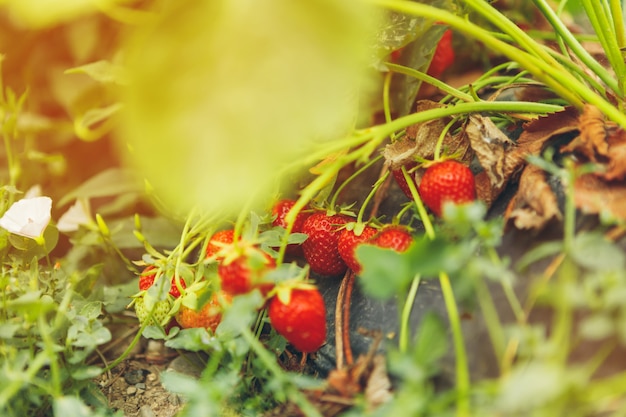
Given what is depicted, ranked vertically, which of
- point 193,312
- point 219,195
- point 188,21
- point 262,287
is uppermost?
point 188,21

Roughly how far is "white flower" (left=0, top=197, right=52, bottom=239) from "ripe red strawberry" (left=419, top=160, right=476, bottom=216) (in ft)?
1.73

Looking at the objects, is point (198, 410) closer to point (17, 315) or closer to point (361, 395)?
point (361, 395)

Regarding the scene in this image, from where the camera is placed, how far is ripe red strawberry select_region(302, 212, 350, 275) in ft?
2.76

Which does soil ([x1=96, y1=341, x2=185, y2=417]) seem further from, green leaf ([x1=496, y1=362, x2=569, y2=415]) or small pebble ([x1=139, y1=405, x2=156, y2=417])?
green leaf ([x1=496, y1=362, x2=569, y2=415])

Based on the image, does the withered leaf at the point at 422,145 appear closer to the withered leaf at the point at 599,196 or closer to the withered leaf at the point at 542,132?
the withered leaf at the point at 542,132

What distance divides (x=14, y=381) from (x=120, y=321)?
341 mm

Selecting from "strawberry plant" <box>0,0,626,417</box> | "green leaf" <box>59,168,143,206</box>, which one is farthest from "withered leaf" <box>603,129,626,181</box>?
"green leaf" <box>59,168,143,206</box>

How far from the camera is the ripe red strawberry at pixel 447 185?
0.74 metres

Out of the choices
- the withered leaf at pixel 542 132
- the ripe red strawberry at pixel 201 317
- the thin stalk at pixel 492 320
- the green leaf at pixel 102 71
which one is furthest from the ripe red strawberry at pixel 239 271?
the green leaf at pixel 102 71

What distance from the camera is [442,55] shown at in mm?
1110

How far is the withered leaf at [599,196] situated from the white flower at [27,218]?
0.69 meters

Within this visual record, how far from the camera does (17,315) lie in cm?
78

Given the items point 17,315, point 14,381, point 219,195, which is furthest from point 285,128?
point 17,315

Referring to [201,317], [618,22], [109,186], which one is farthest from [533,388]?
[109,186]
